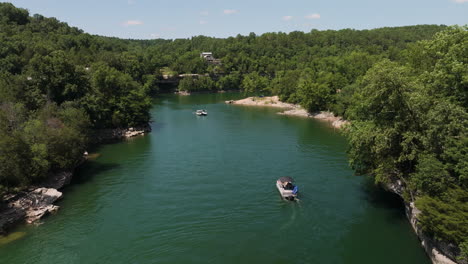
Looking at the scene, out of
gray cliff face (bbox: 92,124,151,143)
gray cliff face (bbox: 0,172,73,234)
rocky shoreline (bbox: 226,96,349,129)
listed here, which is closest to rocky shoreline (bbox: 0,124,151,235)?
gray cliff face (bbox: 0,172,73,234)

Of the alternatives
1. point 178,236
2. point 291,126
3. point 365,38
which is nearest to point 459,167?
point 178,236

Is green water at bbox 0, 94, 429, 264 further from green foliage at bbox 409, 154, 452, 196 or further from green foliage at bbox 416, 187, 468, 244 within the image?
green foliage at bbox 409, 154, 452, 196

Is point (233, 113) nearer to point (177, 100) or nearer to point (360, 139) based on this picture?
point (177, 100)

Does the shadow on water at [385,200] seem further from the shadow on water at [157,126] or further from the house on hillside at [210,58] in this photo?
the house on hillside at [210,58]

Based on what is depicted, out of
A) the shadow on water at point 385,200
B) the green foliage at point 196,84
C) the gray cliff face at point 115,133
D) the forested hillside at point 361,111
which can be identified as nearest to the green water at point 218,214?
the shadow on water at point 385,200

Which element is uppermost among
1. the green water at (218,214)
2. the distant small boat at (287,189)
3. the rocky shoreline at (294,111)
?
the rocky shoreline at (294,111)

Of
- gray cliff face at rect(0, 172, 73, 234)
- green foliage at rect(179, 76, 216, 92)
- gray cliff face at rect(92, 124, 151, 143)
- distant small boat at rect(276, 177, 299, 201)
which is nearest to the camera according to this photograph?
gray cliff face at rect(0, 172, 73, 234)
